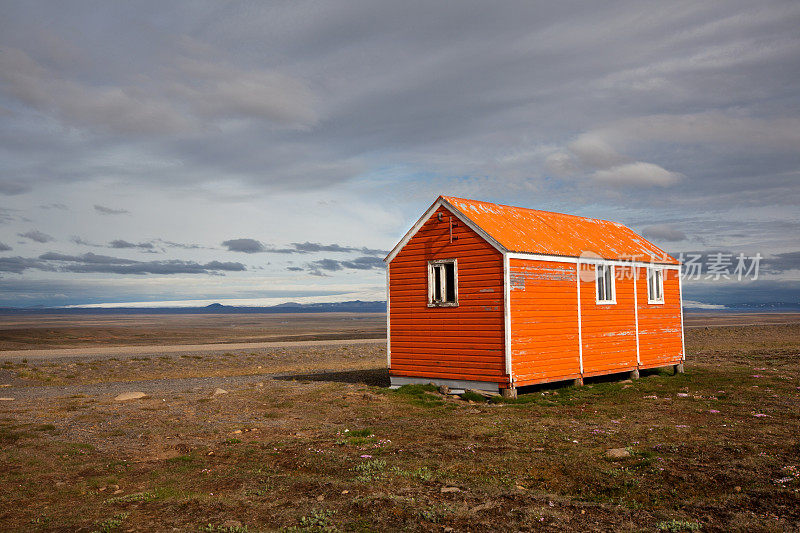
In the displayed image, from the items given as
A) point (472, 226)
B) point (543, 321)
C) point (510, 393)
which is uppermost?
point (472, 226)

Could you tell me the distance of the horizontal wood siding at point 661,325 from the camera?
83.0ft

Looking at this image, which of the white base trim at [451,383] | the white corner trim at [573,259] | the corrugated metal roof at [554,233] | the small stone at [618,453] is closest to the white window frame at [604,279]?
the white corner trim at [573,259]

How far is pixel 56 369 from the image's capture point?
34.7 meters

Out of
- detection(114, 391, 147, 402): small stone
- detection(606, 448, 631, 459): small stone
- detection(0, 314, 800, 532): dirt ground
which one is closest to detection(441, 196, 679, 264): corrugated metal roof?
detection(0, 314, 800, 532): dirt ground

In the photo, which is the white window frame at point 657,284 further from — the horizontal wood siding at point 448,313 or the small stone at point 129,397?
the small stone at point 129,397

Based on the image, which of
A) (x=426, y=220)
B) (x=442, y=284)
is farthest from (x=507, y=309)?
(x=426, y=220)

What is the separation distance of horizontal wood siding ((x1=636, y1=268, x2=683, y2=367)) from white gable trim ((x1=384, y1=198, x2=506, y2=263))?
29.8 ft

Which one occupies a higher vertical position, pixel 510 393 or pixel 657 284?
pixel 657 284

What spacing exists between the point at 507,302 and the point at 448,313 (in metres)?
2.49

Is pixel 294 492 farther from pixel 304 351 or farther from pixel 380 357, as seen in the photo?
pixel 304 351

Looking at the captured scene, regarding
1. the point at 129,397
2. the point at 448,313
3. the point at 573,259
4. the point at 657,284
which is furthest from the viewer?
the point at 657,284

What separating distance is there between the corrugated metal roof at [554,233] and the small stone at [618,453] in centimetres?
856

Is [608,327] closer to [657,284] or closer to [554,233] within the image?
[554,233]

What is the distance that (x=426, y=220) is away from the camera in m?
22.1
